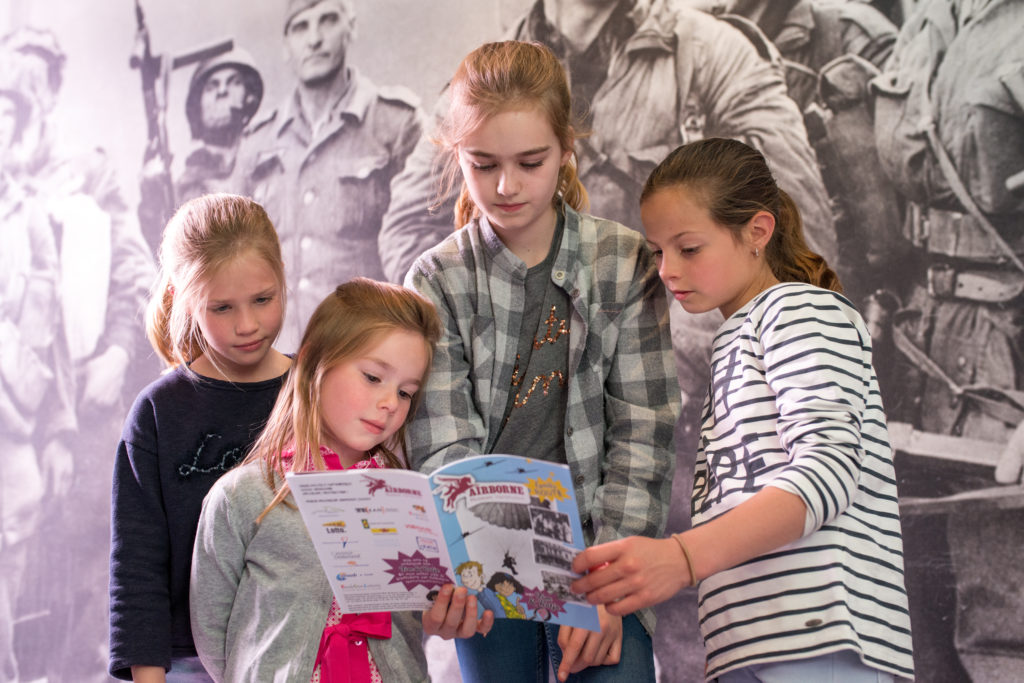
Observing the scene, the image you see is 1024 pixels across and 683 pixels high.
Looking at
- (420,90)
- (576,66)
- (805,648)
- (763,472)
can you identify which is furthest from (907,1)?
(805,648)

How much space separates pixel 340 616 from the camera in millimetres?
1316

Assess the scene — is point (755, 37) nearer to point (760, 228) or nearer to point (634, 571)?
point (760, 228)

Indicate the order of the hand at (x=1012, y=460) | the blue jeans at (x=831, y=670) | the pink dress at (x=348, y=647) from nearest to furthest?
the blue jeans at (x=831, y=670) < the pink dress at (x=348, y=647) < the hand at (x=1012, y=460)

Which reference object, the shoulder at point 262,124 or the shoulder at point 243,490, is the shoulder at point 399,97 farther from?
the shoulder at point 243,490

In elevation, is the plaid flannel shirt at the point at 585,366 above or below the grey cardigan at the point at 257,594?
above

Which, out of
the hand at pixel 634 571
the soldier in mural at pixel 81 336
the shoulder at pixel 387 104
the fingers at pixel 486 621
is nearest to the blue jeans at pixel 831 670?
the hand at pixel 634 571

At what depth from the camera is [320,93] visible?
104 inches

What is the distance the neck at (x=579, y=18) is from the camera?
2361 millimetres

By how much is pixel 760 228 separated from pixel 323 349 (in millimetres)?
731

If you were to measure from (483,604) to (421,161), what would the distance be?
162 centimetres

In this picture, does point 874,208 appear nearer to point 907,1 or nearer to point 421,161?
point 907,1

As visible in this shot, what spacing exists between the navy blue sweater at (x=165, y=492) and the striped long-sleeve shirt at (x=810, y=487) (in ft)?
2.67

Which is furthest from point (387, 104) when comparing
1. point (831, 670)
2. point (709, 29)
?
point (831, 670)

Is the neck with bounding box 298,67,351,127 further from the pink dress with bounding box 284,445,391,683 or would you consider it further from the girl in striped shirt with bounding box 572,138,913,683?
the pink dress with bounding box 284,445,391,683
